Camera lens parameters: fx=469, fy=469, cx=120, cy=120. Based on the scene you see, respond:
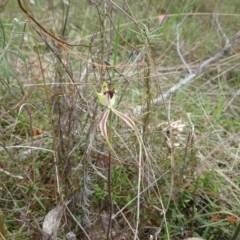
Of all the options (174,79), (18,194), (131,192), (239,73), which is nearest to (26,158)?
(18,194)

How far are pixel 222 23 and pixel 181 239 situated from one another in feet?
5.74

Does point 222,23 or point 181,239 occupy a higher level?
point 222,23

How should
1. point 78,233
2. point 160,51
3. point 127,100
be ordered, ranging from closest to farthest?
point 78,233, point 127,100, point 160,51

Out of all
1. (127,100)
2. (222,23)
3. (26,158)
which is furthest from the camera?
(222,23)

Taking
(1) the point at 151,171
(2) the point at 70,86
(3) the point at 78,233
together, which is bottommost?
(3) the point at 78,233

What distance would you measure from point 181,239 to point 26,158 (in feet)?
1.89

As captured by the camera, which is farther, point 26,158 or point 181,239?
point 26,158

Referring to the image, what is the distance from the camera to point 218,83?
2256 mm

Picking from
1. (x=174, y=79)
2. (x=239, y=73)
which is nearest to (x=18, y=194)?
(x=174, y=79)

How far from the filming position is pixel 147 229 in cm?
137

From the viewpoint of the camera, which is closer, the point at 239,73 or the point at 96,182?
the point at 96,182

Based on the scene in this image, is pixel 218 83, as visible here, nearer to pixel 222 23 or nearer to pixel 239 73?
pixel 239 73

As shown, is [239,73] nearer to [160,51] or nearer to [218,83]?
[218,83]

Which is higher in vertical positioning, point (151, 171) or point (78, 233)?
point (151, 171)
